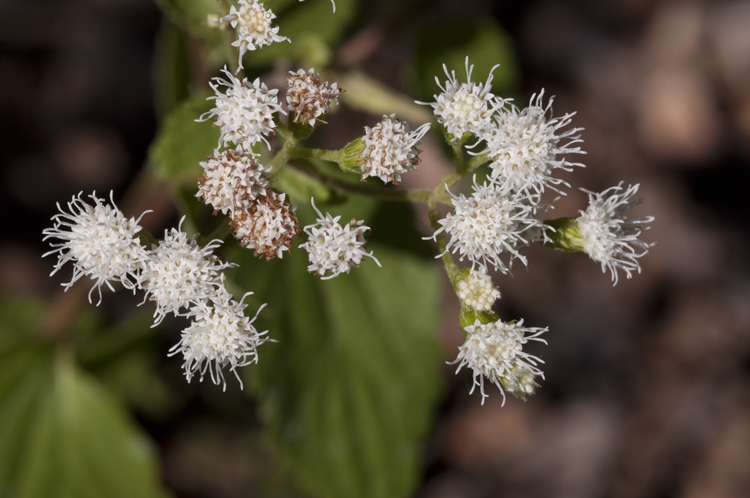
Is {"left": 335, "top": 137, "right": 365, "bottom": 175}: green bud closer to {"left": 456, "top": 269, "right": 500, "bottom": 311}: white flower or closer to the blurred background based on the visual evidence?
{"left": 456, "top": 269, "right": 500, "bottom": 311}: white flower

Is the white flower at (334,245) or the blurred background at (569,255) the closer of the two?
the white flower at (334,245)

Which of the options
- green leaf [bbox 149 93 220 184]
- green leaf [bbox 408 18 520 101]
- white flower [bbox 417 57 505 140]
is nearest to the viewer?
white flower [bbox 417 57 505 140]

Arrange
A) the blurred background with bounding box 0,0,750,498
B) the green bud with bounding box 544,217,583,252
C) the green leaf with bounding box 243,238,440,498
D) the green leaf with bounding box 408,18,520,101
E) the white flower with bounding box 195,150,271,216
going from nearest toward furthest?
the white flower with bounding box 195,150,271,216 < the green bud with bounding box 544,217,583,252 < the green leaf with bounding box 243,238,440,498 < the green leaf with bounding box 408,18,520,101 < the blurred background with bounding box 0,0,750,498

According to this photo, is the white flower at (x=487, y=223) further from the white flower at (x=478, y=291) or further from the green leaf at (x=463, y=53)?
the green leaf at (x=463, y=53)

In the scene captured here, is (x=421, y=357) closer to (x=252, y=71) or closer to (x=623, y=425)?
(x=252, y=71)

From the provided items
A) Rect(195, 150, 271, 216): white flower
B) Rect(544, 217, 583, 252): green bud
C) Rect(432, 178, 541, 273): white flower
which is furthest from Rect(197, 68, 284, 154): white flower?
Rect(544, 217, 583, 252): green bud

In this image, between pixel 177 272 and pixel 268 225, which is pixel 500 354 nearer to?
pixel 268 225

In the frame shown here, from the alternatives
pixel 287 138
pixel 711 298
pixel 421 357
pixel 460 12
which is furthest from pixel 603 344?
pixel 287 138

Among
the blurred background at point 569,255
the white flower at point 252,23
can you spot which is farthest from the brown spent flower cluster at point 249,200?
the blurred background at point 569,255
